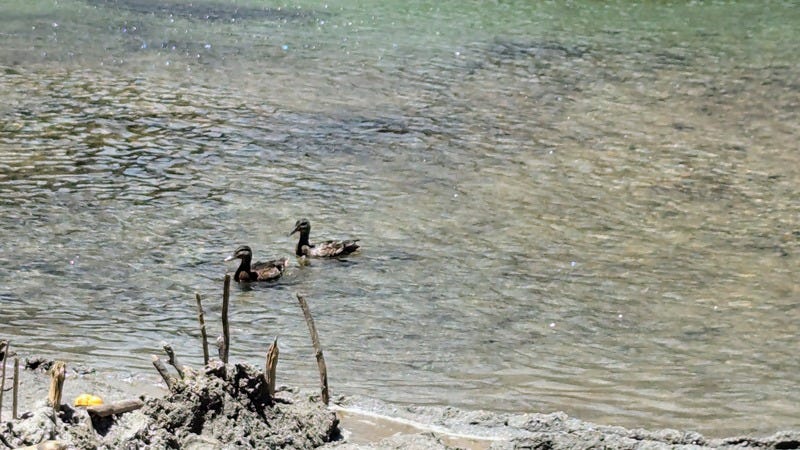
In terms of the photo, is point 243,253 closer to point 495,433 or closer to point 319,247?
point 319,247

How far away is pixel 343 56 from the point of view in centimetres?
1686

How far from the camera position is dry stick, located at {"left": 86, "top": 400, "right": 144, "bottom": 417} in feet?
15.6

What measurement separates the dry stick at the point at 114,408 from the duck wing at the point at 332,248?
4073 millimetres

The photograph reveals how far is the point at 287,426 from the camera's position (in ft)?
17.4

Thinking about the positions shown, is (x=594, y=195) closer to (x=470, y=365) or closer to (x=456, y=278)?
(x=456, y=278)

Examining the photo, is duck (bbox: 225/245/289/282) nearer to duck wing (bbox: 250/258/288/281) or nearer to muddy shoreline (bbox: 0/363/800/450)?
duck wing (bbox: 250/258/288/281)

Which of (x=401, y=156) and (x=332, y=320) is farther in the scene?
(x=401, y=156)

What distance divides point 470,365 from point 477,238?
8.42 ft

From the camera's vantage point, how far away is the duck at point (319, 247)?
911 cm

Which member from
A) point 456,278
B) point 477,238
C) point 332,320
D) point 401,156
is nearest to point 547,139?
point 401,156

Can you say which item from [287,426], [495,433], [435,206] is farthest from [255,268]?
[287,426]

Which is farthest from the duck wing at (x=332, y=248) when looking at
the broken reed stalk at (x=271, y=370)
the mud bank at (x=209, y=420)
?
the broken reed stalk at (x=271, y=370)

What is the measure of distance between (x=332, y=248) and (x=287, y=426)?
393cm

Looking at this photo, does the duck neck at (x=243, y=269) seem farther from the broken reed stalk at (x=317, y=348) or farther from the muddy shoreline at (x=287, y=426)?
the broken reed stalk at (x=317, y=348)
